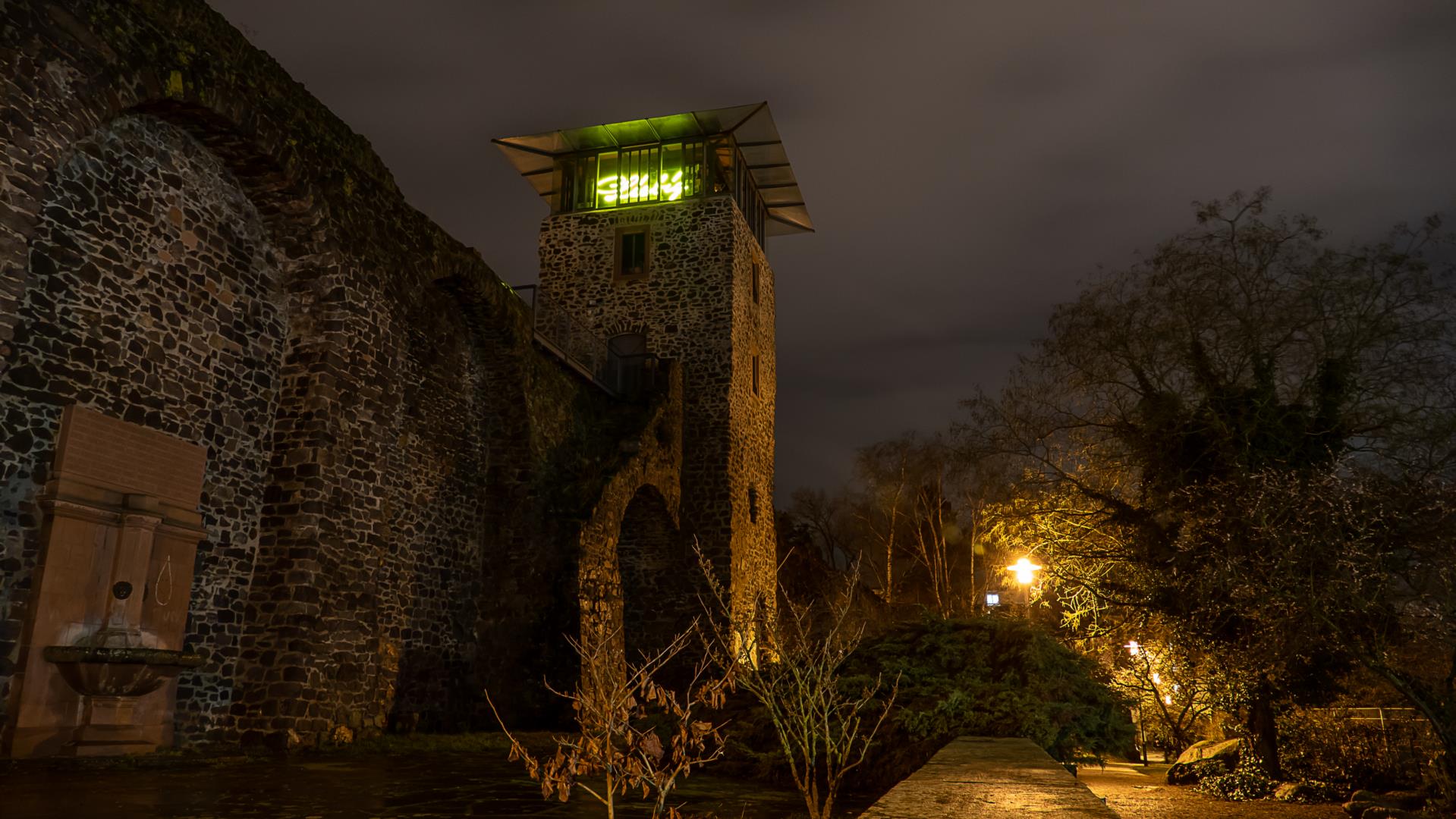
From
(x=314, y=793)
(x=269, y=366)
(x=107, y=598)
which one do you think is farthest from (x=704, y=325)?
(x=314, y=793)

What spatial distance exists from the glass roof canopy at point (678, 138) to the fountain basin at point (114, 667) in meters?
16.6

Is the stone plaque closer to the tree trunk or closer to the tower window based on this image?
the tree trunk

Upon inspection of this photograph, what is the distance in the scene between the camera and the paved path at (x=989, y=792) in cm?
326

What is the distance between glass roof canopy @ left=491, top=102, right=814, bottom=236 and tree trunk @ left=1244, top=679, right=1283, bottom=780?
1546cm

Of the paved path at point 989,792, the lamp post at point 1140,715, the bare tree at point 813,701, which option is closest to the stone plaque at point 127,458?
the bare tree at point 813,701

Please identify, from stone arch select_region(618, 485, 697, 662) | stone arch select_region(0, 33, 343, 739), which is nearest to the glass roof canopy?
stone arch select_region(618, 485, 697, 662)

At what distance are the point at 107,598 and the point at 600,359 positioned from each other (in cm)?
1167

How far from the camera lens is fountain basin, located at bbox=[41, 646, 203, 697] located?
747cm

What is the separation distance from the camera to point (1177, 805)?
11.6 metres

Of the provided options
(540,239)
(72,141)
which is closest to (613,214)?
(540,239)

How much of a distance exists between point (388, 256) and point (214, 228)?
2.04 metres

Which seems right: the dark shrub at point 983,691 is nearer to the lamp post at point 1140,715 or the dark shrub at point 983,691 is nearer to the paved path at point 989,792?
the paved path at point 989,792

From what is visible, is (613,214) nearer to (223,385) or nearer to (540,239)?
(540,239)

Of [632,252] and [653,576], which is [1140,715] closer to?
[653,576]
